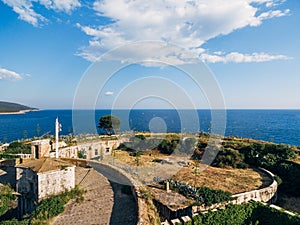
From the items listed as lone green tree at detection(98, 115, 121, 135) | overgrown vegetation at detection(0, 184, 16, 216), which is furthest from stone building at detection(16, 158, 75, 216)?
lone green tree at detection(98, 115, 121, 135)

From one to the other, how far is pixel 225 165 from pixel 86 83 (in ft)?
38.6

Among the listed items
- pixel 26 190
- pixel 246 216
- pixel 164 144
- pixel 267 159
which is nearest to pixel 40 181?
pixel 26 190

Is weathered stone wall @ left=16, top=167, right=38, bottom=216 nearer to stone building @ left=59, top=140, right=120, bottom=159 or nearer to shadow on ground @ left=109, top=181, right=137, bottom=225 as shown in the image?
shadow on ground @ left=109, top=181, right=137, bottom=225

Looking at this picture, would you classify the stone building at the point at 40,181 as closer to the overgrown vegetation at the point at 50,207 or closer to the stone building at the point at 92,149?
the overgrown vegetation at the point at 50,207

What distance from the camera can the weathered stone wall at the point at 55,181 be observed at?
956 cm

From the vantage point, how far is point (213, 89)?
40.0 feet

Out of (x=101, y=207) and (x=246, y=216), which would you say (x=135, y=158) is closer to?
(x=101, y=207)

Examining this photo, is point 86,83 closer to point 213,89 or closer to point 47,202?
point 47,202

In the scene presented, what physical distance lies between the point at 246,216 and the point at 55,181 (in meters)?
7.96

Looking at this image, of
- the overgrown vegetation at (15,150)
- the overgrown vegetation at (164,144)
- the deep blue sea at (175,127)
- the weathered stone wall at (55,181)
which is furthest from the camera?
the deep blue sea at (175,127)

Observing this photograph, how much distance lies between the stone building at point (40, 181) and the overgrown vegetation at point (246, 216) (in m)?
5.86

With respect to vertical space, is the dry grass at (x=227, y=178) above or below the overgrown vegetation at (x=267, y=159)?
below

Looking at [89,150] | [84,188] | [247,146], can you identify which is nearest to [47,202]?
[84,188]

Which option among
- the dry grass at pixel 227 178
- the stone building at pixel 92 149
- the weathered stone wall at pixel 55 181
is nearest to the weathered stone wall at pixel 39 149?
the stone building at pixel 92 149
